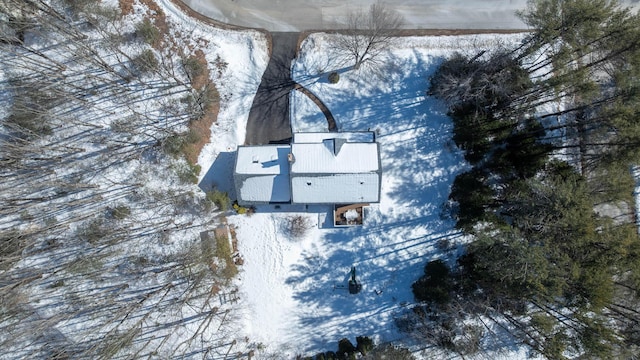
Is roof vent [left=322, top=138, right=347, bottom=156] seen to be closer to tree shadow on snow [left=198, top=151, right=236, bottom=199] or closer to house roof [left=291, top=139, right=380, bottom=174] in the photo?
house roof [left=291, top=139, right=380, bottom=174]

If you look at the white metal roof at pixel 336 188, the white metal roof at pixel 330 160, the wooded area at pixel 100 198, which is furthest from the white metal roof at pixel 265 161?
the wooded area at pixel 100 198

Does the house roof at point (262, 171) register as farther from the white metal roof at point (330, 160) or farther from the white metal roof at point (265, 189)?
the white metal roof at point (330, 160)

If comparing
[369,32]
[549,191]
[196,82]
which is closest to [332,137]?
[369,32]

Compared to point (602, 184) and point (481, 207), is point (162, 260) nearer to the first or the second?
point (481, 207)

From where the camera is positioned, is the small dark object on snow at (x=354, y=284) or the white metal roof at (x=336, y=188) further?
the small dark object on snow at (x=354, y=284)

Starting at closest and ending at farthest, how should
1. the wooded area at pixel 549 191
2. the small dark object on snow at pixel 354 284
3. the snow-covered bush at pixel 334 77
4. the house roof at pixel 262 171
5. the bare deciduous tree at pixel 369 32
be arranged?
the wooded area at pixel 549 191 < the house roof at pixel 262 171 < the small dark object on snow at pixel 354 284 < the bare deciduous tree at pixel 369 32 < the snow-covered bush at pixel 334 77
